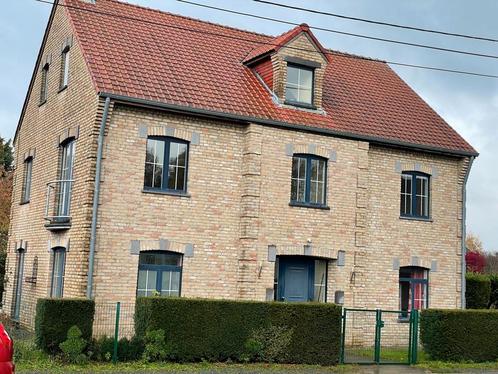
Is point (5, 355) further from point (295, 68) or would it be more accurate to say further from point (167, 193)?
point (295, 68)

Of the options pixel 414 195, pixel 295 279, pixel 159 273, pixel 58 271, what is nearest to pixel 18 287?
pixel 58 271

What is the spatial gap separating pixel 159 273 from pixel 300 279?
4.38m

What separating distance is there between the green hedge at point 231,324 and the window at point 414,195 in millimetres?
6785

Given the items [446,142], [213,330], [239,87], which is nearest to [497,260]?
[446,142]

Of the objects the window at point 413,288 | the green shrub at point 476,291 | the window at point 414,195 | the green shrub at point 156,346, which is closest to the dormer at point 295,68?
the window at point 414,195

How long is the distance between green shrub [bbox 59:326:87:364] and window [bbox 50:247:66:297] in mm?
4586

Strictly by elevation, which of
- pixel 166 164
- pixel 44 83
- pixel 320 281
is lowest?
pixel 320 281

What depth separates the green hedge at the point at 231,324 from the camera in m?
15.1

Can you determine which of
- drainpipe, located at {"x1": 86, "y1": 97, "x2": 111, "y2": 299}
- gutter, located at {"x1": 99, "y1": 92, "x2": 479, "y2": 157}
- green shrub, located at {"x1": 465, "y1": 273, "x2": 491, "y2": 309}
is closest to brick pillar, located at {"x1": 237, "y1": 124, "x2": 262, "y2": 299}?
gutter, located at {"x1": 99, "y1": 92, "x2": 479, "y2": 157}

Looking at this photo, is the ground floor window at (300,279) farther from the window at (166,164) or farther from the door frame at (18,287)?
the door frame at (18,287)

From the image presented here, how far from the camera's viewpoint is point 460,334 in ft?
57.2

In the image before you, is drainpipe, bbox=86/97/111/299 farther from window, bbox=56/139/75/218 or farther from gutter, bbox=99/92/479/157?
window, bbox=56/139/75/218

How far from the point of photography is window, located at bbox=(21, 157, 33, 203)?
23250 mm

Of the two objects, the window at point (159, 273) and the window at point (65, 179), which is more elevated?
the window at point (65, 179)
